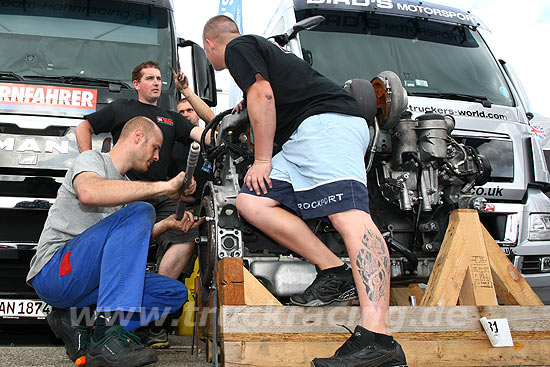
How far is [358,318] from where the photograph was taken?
8.59ft

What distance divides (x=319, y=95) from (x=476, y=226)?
3.91 ft

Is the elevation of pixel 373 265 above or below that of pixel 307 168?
below

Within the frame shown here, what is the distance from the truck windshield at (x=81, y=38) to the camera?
476 centimetres

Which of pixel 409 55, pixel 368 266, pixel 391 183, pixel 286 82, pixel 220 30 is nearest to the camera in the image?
pixel 368 266

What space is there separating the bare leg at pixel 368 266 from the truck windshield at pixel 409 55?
273 cm

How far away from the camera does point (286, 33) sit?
5285 mm

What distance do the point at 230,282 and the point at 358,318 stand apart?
626 millimetres

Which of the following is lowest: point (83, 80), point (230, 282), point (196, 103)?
point (230, 282)

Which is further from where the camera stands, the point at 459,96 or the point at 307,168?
the point at 459,96

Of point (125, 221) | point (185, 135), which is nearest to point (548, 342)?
point (125, 221)

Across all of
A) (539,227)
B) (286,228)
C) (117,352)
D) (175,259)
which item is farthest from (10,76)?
(539,227)

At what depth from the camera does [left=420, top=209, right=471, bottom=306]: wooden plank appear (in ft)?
9.95

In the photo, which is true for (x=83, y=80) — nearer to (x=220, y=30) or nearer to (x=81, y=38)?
(x=81, y=38)

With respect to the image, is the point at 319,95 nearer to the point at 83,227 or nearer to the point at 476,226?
the point at 476,226
